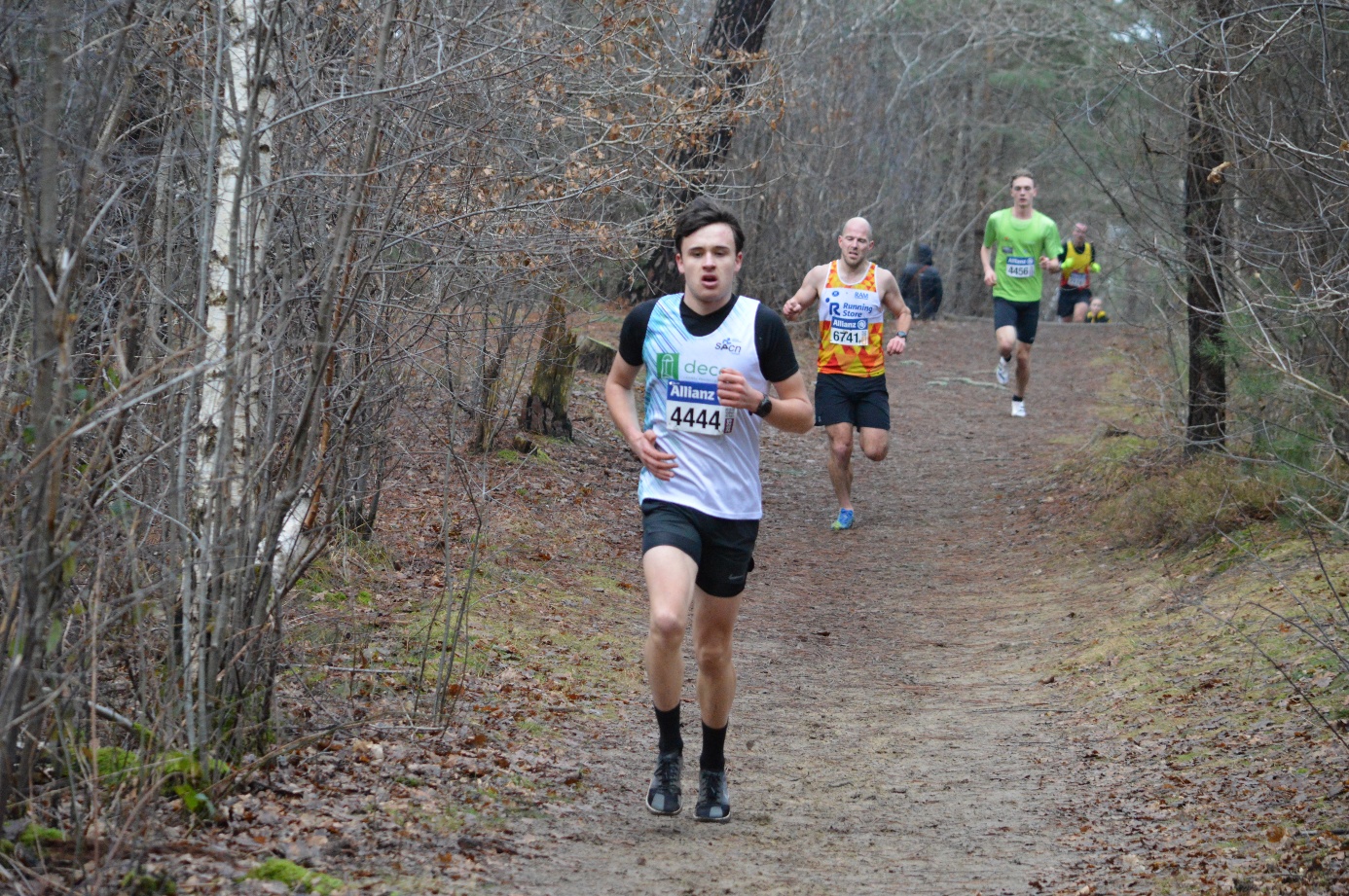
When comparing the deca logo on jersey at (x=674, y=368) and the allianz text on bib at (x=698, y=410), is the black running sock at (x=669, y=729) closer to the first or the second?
the allianz text on bib at (x=698, y=410)

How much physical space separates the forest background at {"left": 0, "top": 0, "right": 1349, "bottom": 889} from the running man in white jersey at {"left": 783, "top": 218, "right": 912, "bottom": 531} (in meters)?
1.34

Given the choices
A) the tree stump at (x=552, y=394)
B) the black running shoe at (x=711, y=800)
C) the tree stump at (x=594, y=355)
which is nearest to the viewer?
the black running shoe at (x=711, y=800)

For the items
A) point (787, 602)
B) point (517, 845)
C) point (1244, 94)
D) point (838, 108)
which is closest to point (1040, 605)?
point (787, 602)

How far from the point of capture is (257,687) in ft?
14.8

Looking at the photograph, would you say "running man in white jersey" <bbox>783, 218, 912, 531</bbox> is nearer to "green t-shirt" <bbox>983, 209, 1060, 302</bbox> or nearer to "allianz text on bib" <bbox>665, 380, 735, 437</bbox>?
"green t-shirt" <bbox>983, 209, 1060, 302</bbox>

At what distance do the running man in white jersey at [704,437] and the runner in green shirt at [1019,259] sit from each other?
8.77m

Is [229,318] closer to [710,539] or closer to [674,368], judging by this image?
[674,368]

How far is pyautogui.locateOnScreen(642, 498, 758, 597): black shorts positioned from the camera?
15.9 ft

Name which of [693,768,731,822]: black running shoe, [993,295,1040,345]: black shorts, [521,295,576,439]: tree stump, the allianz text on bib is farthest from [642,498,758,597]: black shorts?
[993,295,1040,345]: black shorts

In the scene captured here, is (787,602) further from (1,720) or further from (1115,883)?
(1,720)

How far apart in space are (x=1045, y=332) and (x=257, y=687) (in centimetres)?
2209

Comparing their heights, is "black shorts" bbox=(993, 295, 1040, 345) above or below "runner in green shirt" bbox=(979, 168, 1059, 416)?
below

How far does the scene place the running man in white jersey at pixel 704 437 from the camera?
4902 mm

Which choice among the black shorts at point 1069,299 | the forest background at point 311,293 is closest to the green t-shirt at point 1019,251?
the forest background at point 311,293
